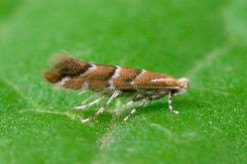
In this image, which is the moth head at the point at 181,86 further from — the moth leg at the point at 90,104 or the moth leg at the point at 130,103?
the moth leg at the point at 90,104

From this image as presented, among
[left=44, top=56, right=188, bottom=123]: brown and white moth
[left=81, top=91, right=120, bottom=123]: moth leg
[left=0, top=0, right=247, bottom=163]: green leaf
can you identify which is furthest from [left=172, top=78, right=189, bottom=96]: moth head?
[left=81, top=91, right=120, bottom=123]: moth leg

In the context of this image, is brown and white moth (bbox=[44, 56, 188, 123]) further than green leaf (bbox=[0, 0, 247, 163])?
Yes

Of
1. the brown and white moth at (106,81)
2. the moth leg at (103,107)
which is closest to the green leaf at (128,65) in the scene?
the moth leg at (103,107)

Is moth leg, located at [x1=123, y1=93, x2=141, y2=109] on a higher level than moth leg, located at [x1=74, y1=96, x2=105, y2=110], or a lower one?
higher

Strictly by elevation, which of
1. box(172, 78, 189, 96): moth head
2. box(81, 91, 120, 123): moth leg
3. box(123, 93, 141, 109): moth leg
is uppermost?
box(172, 78, 189, 96): moth head

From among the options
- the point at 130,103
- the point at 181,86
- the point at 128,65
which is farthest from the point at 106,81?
the point at 128,65

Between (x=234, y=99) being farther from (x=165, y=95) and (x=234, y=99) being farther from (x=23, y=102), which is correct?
(x=23, y=102)

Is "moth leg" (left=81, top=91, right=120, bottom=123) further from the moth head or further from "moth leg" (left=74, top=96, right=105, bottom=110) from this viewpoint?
the moth head
